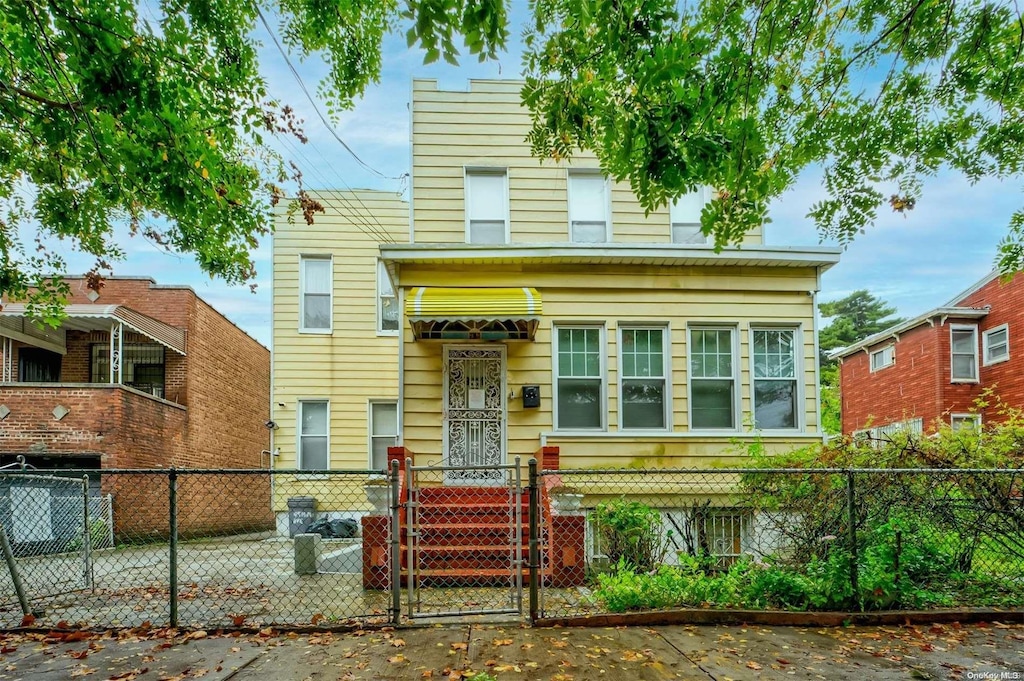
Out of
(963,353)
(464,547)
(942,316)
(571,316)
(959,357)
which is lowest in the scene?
(464,547)

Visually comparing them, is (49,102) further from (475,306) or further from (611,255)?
(611,255)

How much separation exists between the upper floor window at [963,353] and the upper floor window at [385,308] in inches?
589

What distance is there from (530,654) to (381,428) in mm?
9007

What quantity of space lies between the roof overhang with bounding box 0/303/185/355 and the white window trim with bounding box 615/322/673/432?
9992 mm

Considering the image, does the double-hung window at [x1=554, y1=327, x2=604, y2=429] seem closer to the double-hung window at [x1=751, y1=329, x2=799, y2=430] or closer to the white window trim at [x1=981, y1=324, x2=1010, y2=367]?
the double-hung window at [x1=751, y1=329, x2=799, y2=430]

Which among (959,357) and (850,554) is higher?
(959,357)

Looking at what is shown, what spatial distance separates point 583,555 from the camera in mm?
6938

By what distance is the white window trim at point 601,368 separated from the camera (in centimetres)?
878

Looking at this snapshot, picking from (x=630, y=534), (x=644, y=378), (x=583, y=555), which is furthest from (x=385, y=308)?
(x=630, y=534)

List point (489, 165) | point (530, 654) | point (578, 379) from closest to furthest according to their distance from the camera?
point (530, 654)
point (578, 379)
point (489, 165)

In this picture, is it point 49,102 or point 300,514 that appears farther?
point 300,514

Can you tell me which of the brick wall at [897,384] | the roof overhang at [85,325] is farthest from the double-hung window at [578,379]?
the brick wall at [897,384]

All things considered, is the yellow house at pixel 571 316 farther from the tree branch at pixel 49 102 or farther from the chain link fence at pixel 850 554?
the tree branch at pixel 49 102

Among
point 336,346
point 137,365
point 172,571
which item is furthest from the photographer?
point 137,365
